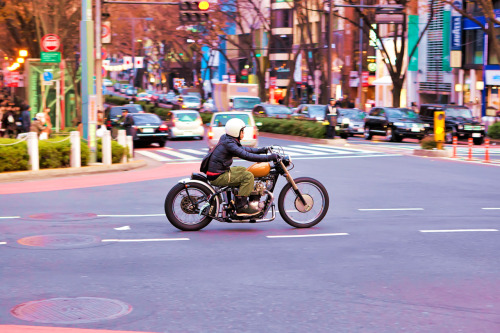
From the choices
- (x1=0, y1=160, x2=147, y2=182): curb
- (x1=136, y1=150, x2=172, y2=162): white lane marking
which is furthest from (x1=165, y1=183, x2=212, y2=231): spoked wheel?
(x1=136, y1=150, x2=172, y2=162): white lane marking

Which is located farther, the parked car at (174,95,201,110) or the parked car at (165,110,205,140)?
the parked car at (174,95,201,110)

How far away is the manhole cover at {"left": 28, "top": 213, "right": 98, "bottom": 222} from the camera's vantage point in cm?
1295

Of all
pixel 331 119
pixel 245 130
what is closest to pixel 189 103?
pixel 331 119

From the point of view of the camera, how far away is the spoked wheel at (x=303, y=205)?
12.0 m

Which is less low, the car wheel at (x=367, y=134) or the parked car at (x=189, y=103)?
the parked car at (x=189, y=103)

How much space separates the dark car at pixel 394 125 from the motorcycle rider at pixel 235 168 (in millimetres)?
28718

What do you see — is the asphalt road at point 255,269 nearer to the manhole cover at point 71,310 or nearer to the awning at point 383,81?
the manhole cover at point 71,310

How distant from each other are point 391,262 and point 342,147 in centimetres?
2512

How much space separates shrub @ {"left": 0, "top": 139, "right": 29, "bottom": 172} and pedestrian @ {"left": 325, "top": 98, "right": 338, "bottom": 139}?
16129mm

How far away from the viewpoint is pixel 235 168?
38.5ft

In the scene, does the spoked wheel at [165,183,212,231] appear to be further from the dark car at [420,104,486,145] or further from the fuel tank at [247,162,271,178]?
the dark car at [420,104,486,145]

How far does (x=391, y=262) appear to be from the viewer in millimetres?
9344

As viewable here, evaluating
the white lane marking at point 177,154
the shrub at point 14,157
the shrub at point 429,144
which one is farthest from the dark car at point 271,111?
the shrub at point 14,157

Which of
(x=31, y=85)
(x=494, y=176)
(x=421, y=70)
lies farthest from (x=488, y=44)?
(x=494, y=176)
